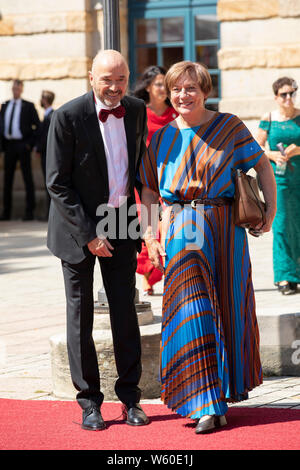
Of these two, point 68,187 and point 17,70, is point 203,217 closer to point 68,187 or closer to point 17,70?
point 68,187

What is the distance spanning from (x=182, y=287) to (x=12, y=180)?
11461 millimetres

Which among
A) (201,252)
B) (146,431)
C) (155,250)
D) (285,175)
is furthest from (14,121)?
(146,431)

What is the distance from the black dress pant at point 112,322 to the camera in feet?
18.0

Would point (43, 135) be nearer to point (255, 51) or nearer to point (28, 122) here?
point (28, 122)

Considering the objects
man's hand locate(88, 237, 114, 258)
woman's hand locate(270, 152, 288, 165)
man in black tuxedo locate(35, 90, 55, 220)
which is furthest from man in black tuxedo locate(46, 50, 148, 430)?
man in black tuxedo locate(35, 90, 55, 220)

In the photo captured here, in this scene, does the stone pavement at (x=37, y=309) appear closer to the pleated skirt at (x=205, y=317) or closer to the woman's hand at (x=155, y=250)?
the pleated skirt at (x=205, y=317)

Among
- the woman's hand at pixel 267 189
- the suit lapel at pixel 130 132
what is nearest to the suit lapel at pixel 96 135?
the suit lapel at pixel 130 132

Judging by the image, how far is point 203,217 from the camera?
546 cm

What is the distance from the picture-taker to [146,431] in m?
5.36

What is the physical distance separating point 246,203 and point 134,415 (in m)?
1.23

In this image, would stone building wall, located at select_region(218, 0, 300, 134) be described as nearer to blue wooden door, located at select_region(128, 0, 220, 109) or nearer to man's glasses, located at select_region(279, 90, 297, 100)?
blue wooden door, located at select_region(128, 0, 220, 109)

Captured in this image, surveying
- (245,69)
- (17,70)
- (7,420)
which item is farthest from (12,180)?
(7,420)

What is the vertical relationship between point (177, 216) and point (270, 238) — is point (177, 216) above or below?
above

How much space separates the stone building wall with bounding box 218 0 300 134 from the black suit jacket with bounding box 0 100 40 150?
294cm
